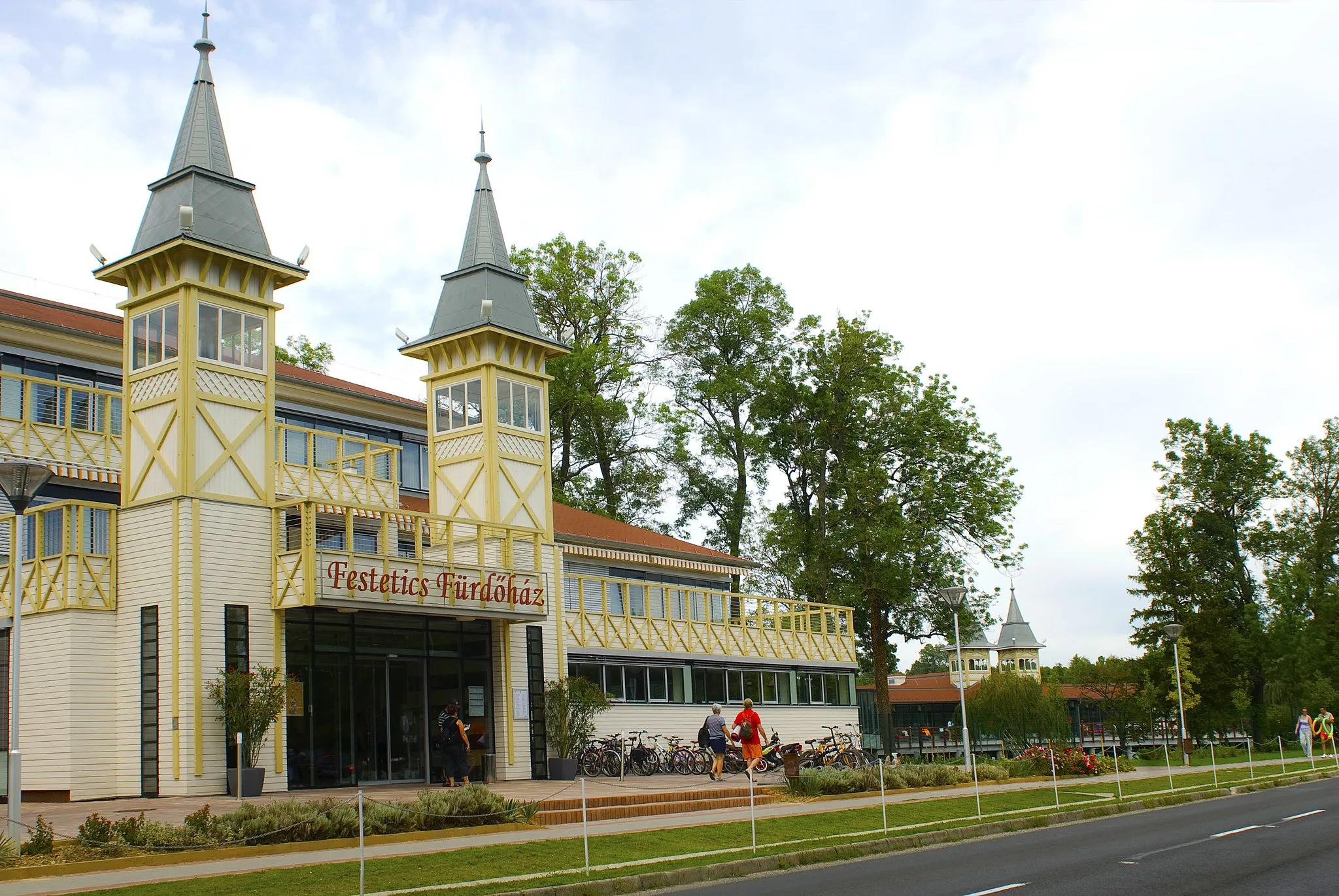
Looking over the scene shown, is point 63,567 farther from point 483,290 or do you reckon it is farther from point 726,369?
point 726,369

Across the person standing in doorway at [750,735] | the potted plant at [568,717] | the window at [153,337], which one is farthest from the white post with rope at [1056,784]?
the window at [153,337]

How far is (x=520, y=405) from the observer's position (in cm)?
3127

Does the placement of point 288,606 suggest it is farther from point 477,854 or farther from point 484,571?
point 477,854

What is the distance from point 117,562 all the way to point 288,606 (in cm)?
336

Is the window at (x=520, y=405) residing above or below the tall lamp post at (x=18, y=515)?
above

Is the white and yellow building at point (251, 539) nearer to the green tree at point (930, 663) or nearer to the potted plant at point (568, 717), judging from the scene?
the potted plant at point (568, 717)

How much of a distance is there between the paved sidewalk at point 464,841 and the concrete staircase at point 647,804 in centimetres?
31

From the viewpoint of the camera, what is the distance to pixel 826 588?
5209cm

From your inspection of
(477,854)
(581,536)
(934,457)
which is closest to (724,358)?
(934,457)

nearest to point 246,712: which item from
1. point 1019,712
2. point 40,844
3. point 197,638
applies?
point 197,638

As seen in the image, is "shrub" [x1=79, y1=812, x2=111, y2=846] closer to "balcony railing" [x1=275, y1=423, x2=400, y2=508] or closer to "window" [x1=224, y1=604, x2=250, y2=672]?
"window" [x1=224, y1=604, x2=250, y2=672]

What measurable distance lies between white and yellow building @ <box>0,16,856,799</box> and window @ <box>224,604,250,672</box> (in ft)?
0.16

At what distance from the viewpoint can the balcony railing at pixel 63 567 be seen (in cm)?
2292

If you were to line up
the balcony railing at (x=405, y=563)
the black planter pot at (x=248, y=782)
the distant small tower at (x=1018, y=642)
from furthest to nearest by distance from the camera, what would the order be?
1. the distant small tower at (x=1018, y=642)
2. the balcony railing at (x=405, y=563)
3. the black planter pot at (x=248, y=782)
